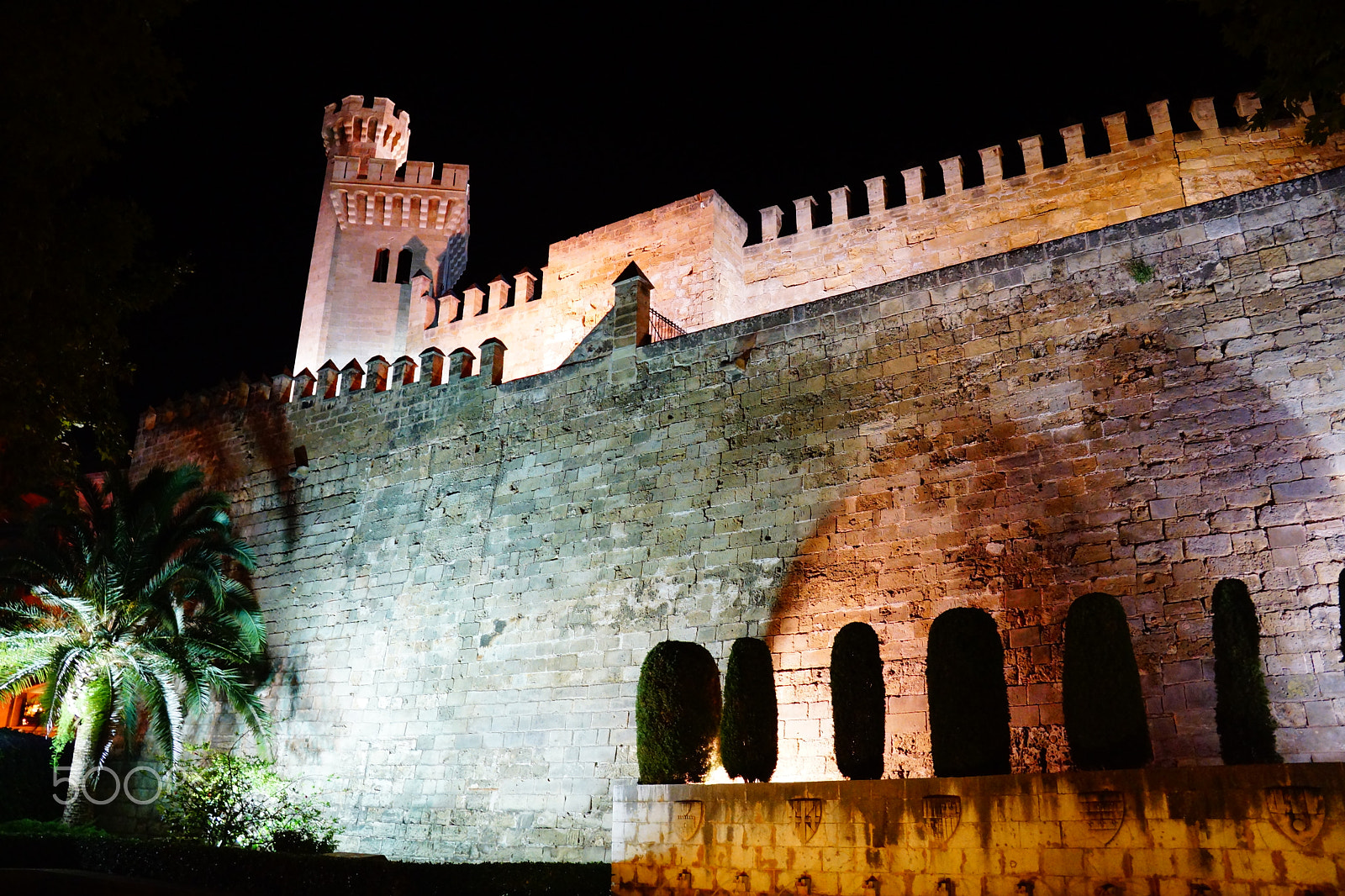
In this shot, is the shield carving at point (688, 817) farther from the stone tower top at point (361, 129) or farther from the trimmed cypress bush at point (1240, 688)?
the stone tower top at point (361, 129)

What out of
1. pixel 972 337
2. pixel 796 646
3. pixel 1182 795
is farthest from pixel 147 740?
pixel 1182 795

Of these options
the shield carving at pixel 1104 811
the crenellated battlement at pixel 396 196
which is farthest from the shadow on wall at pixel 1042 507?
the crenellated battlement at pixel 396 196

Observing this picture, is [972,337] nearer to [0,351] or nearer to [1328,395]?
[1328,395]

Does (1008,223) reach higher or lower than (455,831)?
higher

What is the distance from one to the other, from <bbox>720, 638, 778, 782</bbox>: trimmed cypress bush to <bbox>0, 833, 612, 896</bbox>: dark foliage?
184cm

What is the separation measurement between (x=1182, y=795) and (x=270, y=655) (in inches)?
459

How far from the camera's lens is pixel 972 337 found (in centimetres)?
924

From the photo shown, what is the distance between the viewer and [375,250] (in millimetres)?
22578

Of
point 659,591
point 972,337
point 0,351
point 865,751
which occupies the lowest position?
point 865,751

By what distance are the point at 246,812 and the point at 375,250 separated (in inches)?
580

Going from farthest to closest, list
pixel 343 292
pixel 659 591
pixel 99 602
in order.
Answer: pixel 343 292, pixel 99 602, pixel 659 591

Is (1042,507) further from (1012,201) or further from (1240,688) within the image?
(1012,201)

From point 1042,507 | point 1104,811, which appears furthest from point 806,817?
point 1042,507

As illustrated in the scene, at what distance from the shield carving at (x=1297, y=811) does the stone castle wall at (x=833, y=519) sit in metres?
1.73
